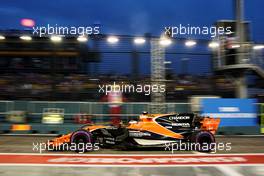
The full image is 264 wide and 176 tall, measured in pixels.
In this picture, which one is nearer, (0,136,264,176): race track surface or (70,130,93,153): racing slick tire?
Answer: (0,136,264,176): race track surface

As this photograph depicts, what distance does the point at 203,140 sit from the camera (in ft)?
38.5

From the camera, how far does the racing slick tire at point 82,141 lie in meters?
11.5

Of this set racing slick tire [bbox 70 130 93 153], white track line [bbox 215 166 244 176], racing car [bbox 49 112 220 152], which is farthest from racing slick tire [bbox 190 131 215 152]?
racing slick tire [bbox 70 130 93 153]

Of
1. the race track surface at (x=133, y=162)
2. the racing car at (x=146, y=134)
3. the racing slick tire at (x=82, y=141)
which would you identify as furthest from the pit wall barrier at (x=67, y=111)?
the racing slick tire at (x=82, y=141)

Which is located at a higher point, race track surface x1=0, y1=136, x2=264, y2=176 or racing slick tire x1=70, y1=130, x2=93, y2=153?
racing slick tire x1=70, y1=130, x2=93, y2=153

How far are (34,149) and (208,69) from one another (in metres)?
9.86

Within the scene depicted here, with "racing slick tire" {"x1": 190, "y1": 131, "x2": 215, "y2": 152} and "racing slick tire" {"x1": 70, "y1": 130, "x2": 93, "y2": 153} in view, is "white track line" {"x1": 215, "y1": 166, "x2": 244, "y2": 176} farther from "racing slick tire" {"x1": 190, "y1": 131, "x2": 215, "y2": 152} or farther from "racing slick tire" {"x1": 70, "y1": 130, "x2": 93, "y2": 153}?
"racing slick tire" {"x1": 70, "y1": 130, "x2": 93, "y2": 153}

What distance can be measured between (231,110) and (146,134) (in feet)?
22.4

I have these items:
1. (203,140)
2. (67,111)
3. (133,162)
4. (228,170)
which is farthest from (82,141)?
(67,111)

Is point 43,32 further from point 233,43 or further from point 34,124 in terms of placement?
point 233,43

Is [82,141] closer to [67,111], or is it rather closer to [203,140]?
[203,140]

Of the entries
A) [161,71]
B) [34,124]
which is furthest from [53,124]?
[161,71]

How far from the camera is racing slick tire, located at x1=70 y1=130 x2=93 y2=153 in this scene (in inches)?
452

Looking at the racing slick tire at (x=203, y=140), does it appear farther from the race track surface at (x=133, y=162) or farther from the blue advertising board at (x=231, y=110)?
the blue advertising board at (x=231, y=110)
